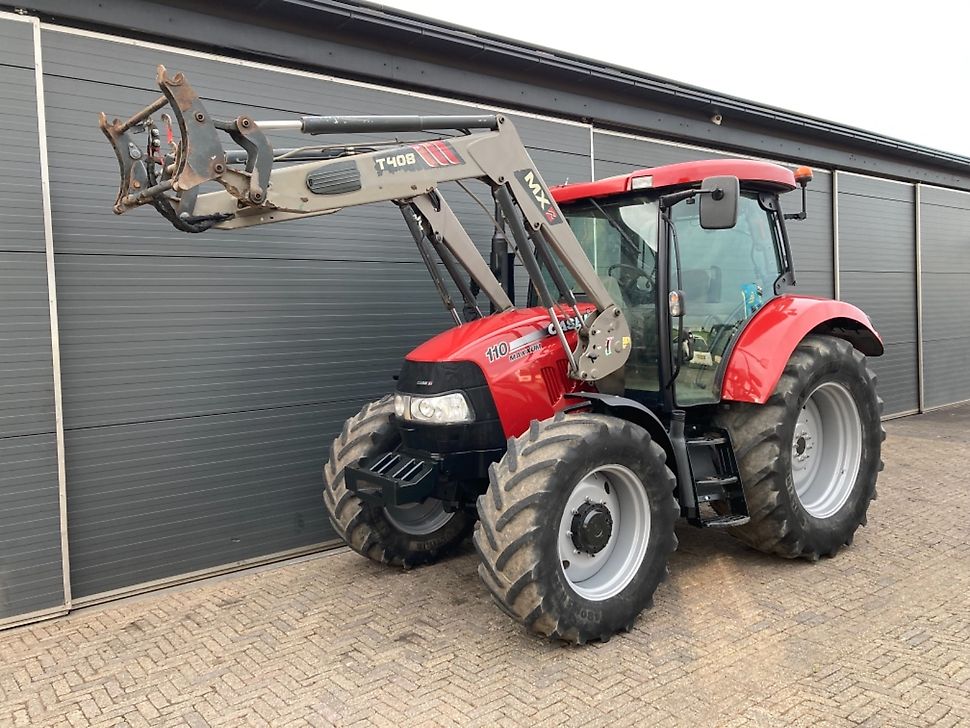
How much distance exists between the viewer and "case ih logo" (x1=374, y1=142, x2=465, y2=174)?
371 cm

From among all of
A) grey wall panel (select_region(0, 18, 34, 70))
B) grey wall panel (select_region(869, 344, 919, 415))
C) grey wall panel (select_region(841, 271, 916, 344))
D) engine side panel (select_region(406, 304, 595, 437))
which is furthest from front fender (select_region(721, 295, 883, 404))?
grey wall panel (select_region(869, 344, 919, 415))

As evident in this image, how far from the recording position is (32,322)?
439 centimetres

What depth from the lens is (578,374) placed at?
4.21 m

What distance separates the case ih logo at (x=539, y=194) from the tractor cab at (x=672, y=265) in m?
0.50

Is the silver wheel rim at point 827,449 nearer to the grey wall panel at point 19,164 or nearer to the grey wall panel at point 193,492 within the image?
the grey wall panel at point 193,492

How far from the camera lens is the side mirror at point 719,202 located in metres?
4.06

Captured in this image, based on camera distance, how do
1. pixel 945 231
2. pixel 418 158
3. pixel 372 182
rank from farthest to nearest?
pixel 945 231 → pixel 418 158 → pixel 372 182

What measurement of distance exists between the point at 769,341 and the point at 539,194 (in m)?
1.73

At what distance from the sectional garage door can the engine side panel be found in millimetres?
1530

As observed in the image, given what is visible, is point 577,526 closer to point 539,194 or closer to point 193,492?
point 539,194

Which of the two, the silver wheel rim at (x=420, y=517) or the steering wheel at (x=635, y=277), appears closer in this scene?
the steering wheel at (x=635, y=277)

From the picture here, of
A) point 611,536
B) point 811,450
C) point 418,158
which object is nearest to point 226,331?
point 418,158

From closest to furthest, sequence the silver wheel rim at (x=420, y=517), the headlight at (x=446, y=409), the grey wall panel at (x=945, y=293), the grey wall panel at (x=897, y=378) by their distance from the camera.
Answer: the headlight at (x=446, y=409) < the silver wheel rim at (x=420, y=517) < the grey wall panel at (x=897, y=378) < the grey wall panel at (x=945, y=293)

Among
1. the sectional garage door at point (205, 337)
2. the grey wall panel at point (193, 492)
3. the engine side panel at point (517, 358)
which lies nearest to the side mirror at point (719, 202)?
the engine side panel at point (517, 358)
